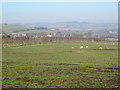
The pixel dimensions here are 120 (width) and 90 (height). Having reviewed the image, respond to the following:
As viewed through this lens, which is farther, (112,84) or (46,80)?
(46,80)

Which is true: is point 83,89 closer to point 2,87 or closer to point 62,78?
point 62,78

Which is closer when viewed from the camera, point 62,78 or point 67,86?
point 67,86

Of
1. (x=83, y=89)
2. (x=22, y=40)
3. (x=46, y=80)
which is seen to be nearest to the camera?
(x=83, y=89)

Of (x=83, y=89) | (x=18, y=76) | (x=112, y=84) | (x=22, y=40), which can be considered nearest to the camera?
(x=83, y=89)

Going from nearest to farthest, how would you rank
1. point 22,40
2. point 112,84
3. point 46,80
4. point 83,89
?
point 83,89
point 112,84
point 46,80
point 22,40

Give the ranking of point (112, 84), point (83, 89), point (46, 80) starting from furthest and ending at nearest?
point (46, 80)
point (112, 84)
point (83, 89)

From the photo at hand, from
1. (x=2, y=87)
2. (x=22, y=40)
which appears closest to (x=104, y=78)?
(x=2, y=87)

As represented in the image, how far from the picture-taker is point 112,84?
16250mm

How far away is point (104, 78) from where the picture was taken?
59.8ft

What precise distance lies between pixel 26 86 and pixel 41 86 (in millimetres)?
964

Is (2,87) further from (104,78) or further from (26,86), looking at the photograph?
(104,78)

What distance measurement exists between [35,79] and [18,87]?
2726mm

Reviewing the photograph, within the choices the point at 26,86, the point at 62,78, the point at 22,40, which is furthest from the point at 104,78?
the point at 22,40

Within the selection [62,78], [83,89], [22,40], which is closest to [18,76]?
[62,78]
